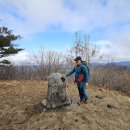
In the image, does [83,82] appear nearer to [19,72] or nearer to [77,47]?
[19,72]

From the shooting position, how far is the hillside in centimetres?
747

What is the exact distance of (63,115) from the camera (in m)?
7.97

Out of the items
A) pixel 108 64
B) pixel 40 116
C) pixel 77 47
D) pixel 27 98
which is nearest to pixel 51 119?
pixel 40 116

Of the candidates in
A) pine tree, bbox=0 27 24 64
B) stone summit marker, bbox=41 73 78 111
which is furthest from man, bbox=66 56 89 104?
pine tree, bbox=0 27 24 64

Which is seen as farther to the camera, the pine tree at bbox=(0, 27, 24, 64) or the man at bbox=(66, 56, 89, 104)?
the pine tree at bbox=(0, 27, 24, 64)

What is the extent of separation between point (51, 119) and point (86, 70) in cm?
211

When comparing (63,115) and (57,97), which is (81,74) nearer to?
(57,97)

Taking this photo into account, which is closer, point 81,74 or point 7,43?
point 81,74

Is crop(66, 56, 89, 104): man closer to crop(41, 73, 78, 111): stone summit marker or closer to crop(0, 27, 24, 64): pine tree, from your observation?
crop(41, 73, 78, 111): stone summit marker

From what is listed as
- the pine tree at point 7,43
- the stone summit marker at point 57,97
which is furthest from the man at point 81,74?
the pine tree at point 7,43

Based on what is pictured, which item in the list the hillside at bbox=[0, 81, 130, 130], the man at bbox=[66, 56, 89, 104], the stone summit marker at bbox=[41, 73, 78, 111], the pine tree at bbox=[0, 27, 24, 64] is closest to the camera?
the hillside at bbox=[0, 81, 130, 130]

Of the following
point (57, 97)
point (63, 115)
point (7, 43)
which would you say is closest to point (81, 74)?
point (57, 97)

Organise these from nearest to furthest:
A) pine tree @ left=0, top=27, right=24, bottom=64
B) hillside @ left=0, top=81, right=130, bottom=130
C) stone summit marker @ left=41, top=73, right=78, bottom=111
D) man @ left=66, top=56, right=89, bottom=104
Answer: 1. hillside @ left=0, top=81, right=130, bottom=130
2. stone summit marker @ left=41, top=73, right=78, bottom=111
3. man @ left=66, top=56, right=89, bottom=104
4. pine tree @ left=0, top=27, right=24, bottom=64

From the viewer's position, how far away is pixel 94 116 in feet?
26.2
